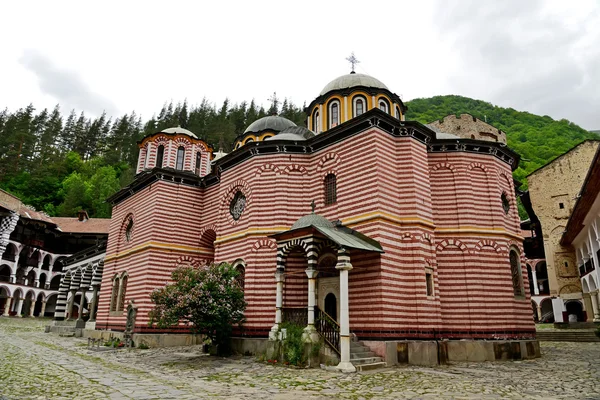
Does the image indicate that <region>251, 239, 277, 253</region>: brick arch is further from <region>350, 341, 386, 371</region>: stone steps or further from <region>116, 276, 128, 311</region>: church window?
<region>116, 276, 128, 311</region>: church window

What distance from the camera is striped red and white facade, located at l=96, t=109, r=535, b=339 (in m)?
12.3

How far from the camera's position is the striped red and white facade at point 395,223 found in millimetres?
12344

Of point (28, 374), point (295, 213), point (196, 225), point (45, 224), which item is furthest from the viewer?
point (45, 224)

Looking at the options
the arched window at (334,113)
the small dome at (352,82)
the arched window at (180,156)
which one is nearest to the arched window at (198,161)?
the arched window at (180,156)

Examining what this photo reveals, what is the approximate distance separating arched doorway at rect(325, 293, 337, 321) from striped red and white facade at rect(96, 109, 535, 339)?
657 millimetres

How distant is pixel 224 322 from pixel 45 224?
1410 inches

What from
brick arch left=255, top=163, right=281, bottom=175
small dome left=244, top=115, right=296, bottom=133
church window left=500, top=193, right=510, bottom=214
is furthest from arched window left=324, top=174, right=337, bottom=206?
church window left=500, top=193, right=510, bottom=214

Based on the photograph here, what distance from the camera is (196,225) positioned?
64.2 feet

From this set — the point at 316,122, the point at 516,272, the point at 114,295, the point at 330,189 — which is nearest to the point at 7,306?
the point at 114,295

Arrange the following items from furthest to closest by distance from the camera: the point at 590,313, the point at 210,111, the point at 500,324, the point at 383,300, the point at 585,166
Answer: the point at 210,111 < the point at 585,166 < the point at 590,313 < the point at 500,324 < the point at 383,300

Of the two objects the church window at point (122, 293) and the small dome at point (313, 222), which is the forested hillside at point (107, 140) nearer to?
the church window at point (122, 293)

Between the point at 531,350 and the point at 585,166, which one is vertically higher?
the point at 585,166

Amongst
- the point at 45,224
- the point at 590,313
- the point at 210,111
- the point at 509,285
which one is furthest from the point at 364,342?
the point at 210,111

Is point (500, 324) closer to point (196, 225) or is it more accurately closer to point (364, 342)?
point (364, 342)
